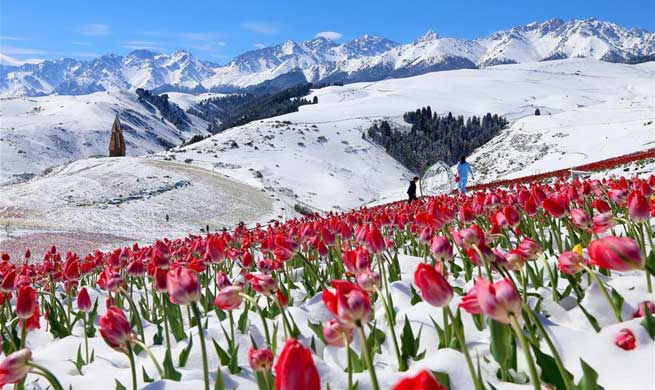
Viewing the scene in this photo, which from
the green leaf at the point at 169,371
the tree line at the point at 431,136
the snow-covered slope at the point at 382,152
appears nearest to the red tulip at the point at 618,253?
the green leaf at the point at 169,371

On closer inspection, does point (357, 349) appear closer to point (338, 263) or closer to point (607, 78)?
point (338, 263)

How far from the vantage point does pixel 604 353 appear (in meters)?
2.23

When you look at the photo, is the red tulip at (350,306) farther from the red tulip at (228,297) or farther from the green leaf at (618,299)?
the green leaf at (618,299)

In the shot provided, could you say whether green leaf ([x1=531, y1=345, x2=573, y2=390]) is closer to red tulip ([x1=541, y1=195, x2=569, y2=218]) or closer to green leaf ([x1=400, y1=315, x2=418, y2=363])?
green leaf ([x1=400, y1=315, x2=418, y2=363])

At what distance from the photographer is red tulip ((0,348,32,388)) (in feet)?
5.66

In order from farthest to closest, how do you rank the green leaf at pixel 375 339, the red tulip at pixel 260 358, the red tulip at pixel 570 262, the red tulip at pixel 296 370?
1. the green leaf at pixel 375 339
2. the red tulip at pixel 570 262
3. the red tulip at pixel 260 358
4. the red tulip at pixel 296 370

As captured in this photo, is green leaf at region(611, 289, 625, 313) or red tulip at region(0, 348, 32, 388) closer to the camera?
red tulip at region(0, 348, 32, 388)

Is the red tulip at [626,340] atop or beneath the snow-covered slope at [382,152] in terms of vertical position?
beneath

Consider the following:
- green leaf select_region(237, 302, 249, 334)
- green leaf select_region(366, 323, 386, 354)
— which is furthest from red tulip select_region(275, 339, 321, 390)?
green leaf select_region(237, 302, 249, 334)

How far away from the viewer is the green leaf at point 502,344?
2.09m

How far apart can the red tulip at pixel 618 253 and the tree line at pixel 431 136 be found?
83.5 metres

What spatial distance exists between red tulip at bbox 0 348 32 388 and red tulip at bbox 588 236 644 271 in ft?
6.65

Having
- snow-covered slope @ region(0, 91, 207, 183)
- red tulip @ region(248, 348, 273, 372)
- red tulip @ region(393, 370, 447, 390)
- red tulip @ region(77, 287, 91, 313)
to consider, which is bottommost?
red tulip @ region(248, 348, 273, 372)

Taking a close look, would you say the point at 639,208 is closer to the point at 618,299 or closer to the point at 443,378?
the point at 618,299
